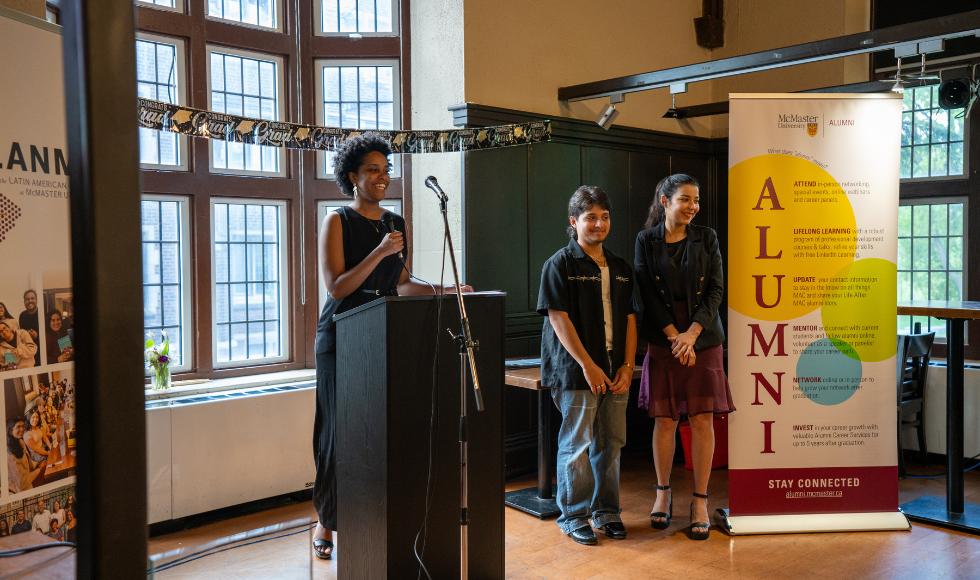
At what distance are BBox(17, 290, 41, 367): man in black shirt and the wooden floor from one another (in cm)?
116

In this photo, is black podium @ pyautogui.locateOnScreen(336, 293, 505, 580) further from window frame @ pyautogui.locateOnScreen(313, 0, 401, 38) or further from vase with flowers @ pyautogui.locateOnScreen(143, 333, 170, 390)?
window frame @ pyautogui.locateOnScreen(313, 0, 401, 38)

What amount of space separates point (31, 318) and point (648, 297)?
2.63 metres

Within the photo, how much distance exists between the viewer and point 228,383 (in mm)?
4297

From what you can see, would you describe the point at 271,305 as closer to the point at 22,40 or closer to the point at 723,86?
the point at 22,40

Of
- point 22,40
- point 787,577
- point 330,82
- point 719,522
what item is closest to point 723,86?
point 330,82

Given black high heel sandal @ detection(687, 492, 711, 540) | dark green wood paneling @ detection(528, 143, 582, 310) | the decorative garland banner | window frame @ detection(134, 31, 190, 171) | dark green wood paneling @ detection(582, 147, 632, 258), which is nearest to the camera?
the decorative garland banner

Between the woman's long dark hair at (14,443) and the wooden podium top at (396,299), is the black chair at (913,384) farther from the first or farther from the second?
the woman's long dark hair at (14,443)

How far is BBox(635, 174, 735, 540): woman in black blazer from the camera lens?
3.62 m

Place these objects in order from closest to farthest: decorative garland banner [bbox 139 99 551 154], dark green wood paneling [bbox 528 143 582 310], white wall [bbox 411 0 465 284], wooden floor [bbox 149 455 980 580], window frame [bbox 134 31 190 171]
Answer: wooden floor [bbox 149 455 980 580], decorative garland banner [bbox 139 99 551 154], window frame [bbox 134 31 190 171], white wall [bbox 411 0 465 284], dark green wood paneling [bbox 528 143 582 310]

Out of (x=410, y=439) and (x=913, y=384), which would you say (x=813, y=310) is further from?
(x=410, y=439)

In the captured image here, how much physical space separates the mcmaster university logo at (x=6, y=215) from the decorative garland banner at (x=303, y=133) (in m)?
1.27

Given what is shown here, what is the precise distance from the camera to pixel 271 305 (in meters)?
4.67

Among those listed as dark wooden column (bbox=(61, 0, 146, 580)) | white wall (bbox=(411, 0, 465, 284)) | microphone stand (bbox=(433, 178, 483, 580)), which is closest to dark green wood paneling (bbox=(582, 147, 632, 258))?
white wall (bbox=(411, 0, 465, 284))

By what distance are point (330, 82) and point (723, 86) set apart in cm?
337
